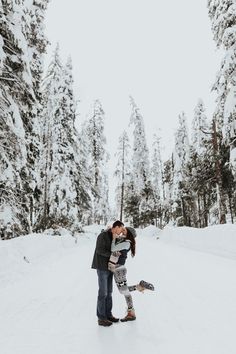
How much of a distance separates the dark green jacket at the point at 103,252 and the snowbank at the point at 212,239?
1055 centimetres

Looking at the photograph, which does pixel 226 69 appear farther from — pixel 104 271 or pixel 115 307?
pixel 104 271

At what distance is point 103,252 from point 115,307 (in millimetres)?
1665

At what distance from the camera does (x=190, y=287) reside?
9.12m

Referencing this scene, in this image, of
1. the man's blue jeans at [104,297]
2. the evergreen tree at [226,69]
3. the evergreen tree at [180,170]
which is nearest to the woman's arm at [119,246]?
the man's blue jeans at [104,297]

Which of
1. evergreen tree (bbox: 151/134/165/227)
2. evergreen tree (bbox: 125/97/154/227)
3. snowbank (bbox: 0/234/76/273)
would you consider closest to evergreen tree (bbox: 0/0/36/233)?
snowbank (bbox: 0/234/76/273)

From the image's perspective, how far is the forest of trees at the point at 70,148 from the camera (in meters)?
12.8

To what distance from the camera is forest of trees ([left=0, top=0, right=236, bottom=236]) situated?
12781 millimetres

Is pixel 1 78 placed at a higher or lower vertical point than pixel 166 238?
higher

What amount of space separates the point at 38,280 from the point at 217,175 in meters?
16.1

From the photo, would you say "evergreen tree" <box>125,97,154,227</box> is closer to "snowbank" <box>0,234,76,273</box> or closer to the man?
"snowbank" <box>0,234,76,273</box>

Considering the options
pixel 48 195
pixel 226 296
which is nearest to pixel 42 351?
pixel 226 296

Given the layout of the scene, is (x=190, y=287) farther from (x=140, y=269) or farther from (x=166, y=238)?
(x=166, y=238)

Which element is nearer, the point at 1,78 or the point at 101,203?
the point at 1,78

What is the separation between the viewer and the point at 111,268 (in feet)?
20.2
